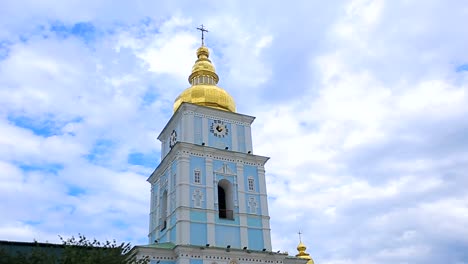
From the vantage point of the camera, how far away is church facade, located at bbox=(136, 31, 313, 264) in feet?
95.5

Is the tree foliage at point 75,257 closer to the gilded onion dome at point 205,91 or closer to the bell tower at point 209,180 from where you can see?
the bell tower at point 209,180

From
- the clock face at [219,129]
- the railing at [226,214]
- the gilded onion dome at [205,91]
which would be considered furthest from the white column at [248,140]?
the railing at [226,214]

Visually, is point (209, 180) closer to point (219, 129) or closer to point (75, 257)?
point (219, 129)

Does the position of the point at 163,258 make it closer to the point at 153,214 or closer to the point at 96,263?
the point at 153,214

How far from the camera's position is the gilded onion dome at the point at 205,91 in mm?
34625

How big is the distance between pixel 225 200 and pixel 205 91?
7.31 metres

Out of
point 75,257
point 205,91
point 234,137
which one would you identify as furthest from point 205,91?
point 75,257

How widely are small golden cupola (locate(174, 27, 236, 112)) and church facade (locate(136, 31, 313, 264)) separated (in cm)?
7

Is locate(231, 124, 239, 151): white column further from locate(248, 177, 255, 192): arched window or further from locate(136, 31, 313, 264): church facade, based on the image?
locate(248, 177, 255, 192): arched window

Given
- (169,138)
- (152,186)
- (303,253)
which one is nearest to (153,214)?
(152,186)

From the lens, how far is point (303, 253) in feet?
149

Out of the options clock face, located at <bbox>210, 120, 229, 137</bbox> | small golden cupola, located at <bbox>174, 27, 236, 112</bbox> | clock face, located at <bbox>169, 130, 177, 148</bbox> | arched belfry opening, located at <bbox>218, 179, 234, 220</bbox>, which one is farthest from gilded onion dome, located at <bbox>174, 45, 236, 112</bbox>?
arched belfry opening, located at <bbox>218, 179, 234, 220</bbox>

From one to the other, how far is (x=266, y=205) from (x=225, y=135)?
511 centimetres

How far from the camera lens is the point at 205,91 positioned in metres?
34.8
